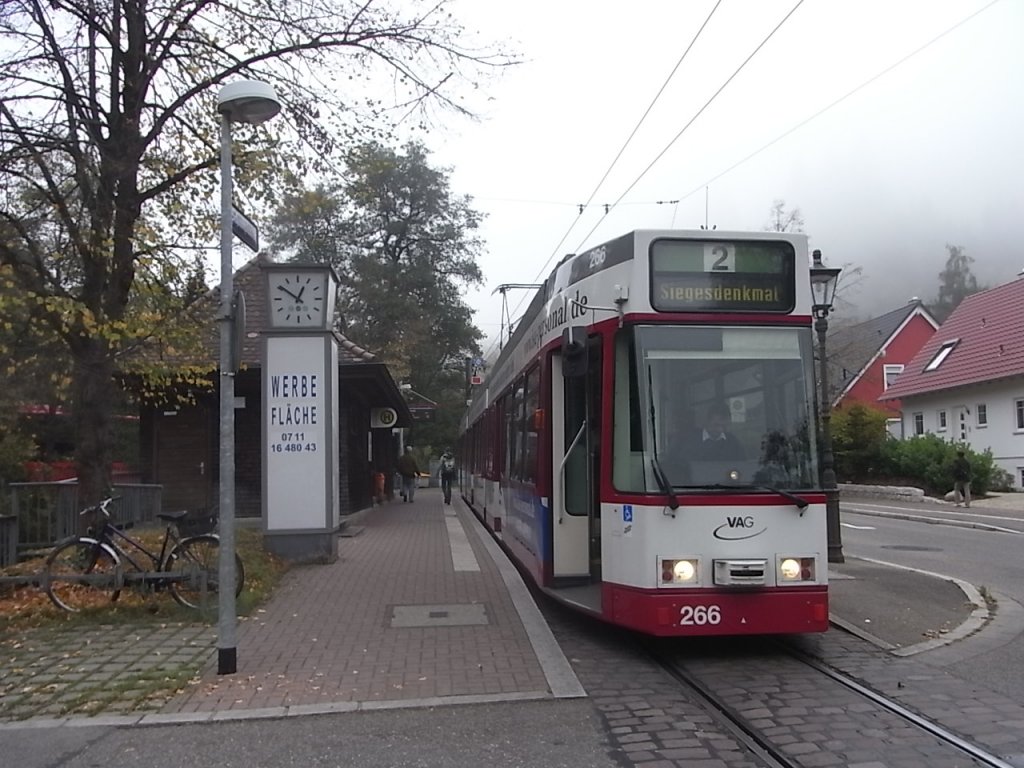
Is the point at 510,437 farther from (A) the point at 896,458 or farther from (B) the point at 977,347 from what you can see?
(B) the point at 977,347

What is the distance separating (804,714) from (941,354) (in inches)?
1484

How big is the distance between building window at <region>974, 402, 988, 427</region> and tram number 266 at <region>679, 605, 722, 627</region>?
32.4 m

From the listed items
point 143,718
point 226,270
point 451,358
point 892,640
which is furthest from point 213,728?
point 451,358

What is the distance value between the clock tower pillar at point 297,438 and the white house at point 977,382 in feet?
89.6

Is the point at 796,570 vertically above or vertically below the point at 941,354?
below

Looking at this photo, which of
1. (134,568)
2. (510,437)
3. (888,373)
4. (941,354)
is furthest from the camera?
(888,373)

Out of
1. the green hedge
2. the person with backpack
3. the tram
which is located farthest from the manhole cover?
the green hedge

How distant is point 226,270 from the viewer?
7.46m

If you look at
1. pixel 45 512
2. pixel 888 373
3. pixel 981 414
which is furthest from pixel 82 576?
pixel 888 373

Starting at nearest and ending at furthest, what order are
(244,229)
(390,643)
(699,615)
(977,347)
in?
(699,615), (244,229), (390,643), (977,347)

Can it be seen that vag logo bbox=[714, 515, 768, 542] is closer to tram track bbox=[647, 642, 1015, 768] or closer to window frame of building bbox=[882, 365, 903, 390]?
tram track bbox=[647, 642, 1015, 768]

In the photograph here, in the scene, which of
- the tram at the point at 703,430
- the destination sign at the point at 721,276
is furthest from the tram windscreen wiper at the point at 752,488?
the destination sign at the point at 721,276

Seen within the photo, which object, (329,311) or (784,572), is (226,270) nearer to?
(784,572)

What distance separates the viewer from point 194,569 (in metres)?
9.82
